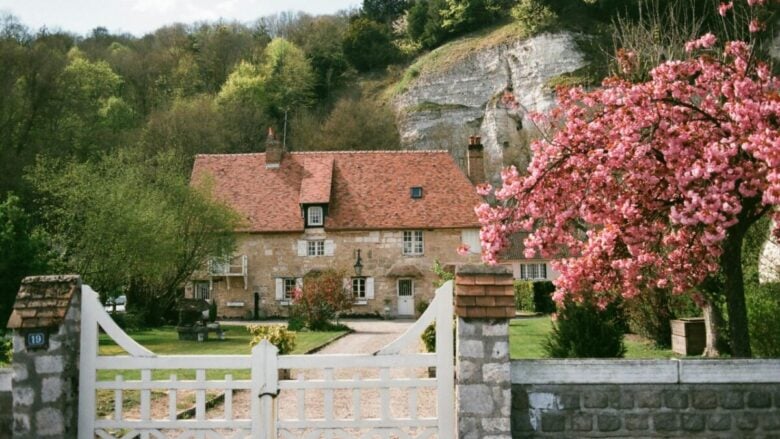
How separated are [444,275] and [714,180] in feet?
36.6

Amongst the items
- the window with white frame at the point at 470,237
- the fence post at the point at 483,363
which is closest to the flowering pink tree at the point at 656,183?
the fence post at the point at 483,363

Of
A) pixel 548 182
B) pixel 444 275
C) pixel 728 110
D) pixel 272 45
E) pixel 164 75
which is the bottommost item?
pixel 444 275

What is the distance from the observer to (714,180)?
8.38 meters

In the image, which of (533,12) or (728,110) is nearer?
(728,110)

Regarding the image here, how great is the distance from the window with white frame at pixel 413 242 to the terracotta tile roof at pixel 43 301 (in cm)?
2992

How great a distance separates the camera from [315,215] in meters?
36.8

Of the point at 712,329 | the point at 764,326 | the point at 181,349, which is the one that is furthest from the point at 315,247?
the point at 764,326

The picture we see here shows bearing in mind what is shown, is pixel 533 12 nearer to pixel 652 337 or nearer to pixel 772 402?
pixel 652 337

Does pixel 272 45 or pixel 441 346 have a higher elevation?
pixel 272 45

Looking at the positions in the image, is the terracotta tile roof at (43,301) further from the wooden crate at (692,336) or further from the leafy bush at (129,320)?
Answer: the leafy bush at (129,320)

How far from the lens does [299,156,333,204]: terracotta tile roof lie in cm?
3675

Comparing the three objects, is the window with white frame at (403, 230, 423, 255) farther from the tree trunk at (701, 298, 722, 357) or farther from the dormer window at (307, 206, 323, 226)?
the tree trunk at (701, 298, 722, 357)

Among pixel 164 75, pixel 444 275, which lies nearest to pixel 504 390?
pixel 444 275

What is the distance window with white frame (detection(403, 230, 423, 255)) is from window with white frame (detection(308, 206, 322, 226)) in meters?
4.36
